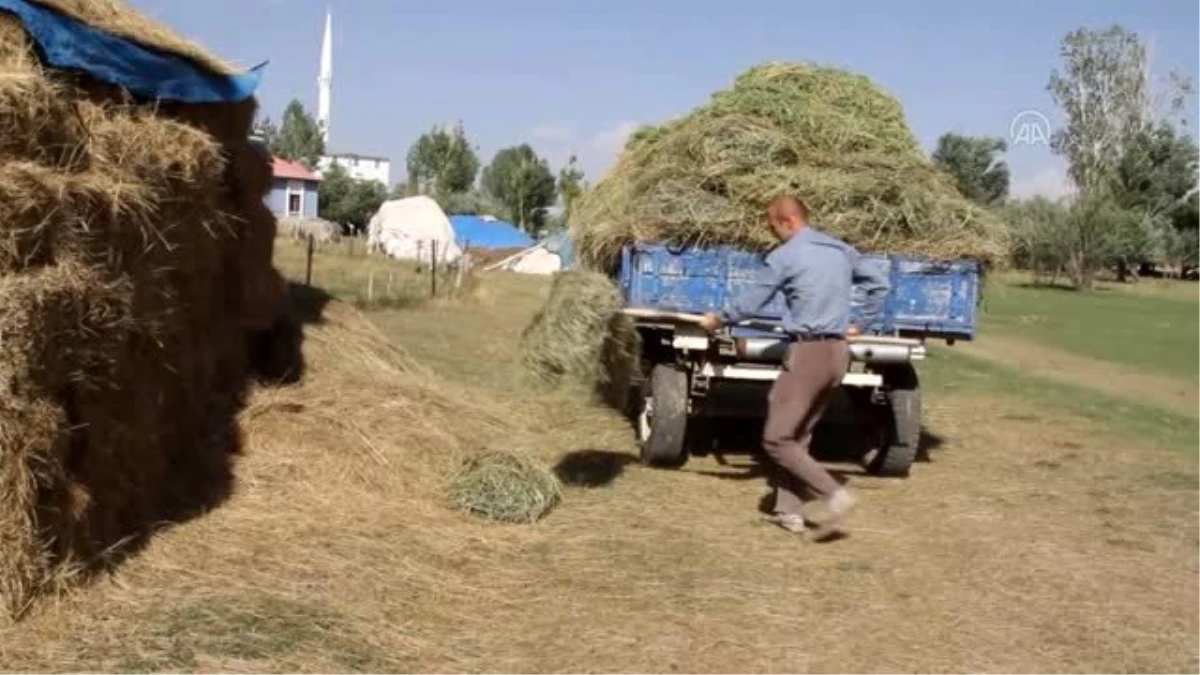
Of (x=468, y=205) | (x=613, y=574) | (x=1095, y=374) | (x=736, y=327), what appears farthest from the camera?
(x=468, y=205)

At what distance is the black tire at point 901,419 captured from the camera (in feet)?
31.1

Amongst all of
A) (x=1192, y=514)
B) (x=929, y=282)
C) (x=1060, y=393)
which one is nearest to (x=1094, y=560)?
(x=1192, y=514)

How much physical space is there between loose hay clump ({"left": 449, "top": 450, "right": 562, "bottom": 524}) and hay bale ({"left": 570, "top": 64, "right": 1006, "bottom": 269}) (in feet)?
6.95

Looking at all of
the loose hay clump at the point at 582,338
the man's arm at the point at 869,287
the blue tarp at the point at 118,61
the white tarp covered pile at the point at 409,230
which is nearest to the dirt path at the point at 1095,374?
the loose hay clump at the point at 582,338

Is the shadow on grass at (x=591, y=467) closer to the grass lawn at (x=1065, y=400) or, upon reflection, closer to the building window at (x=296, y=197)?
the grass lawn at (x=1065, y=400)

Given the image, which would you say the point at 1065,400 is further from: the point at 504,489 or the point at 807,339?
the point at 504,489

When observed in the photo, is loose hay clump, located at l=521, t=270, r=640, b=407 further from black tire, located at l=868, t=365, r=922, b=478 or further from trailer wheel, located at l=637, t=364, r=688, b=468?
black tire, located at l=868, t=365, r=922, b=478

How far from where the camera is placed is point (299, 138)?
8319cm

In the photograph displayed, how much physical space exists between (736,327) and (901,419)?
4.95ft

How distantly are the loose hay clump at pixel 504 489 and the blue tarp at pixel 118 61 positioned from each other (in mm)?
2553

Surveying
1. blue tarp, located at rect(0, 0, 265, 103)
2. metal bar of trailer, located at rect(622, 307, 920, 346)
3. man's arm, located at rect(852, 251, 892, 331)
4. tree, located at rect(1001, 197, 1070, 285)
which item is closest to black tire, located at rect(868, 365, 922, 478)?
metal bar of trailer, located at rect(622, 307, 920, 346)

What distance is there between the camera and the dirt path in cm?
1644

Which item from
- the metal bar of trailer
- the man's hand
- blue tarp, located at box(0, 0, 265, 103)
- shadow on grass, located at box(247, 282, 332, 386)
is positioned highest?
blue tarp, located at box(0, 0, 265, 103)

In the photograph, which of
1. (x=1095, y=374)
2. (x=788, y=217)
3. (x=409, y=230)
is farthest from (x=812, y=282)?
(x=409, y=230)
